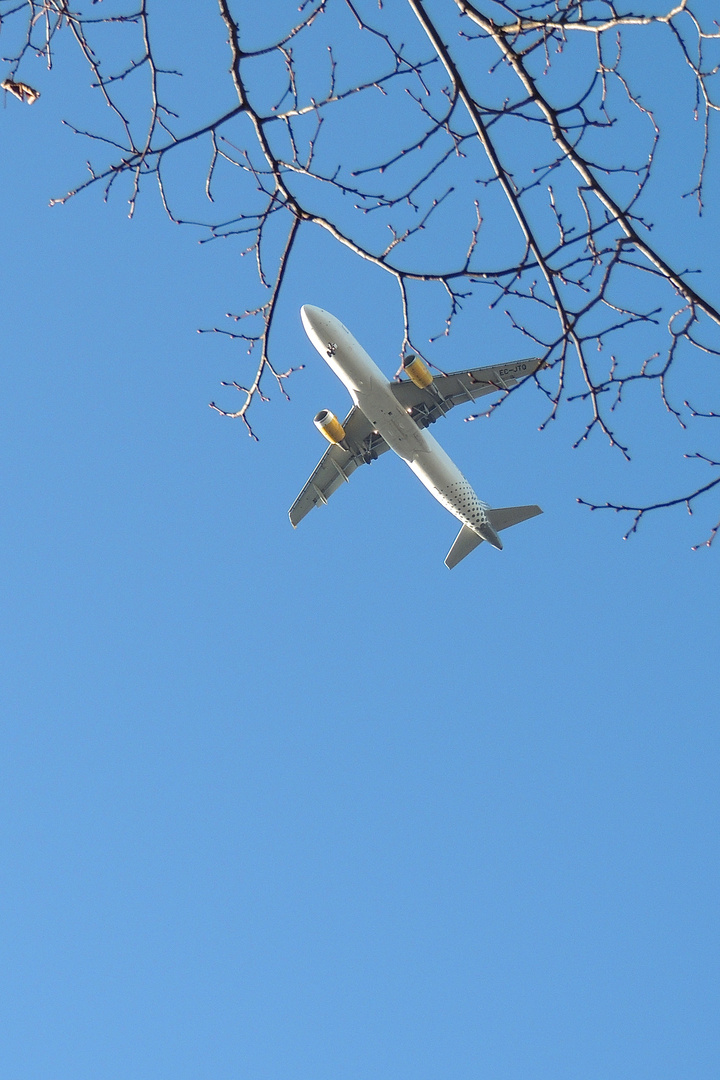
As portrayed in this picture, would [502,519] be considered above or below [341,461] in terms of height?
below

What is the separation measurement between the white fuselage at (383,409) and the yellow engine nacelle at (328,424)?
161 cm

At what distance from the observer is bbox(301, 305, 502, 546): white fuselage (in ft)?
100

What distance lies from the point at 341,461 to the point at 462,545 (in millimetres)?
6195

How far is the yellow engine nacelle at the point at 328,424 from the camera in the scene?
33219 mm

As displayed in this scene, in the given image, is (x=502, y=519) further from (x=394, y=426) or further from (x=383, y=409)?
(x=383, y=409)

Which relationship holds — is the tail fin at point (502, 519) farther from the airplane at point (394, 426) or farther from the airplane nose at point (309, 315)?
the airplane nose at point (309, 315)

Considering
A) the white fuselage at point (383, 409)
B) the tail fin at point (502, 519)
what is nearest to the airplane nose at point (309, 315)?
the white fuselage at point (383, 409)

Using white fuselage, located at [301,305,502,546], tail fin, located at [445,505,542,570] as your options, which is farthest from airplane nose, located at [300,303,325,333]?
→ tail fin, located at [445,505,542,570]

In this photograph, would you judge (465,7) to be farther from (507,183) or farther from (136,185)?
(136,185)

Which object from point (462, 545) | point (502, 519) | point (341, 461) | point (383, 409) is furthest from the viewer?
point (462, 545)

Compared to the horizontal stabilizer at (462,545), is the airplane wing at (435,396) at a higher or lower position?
higher

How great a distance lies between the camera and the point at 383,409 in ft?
101

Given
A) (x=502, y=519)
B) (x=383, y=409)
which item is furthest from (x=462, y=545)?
(x=383, y=409)

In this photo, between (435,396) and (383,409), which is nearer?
(383,409)
